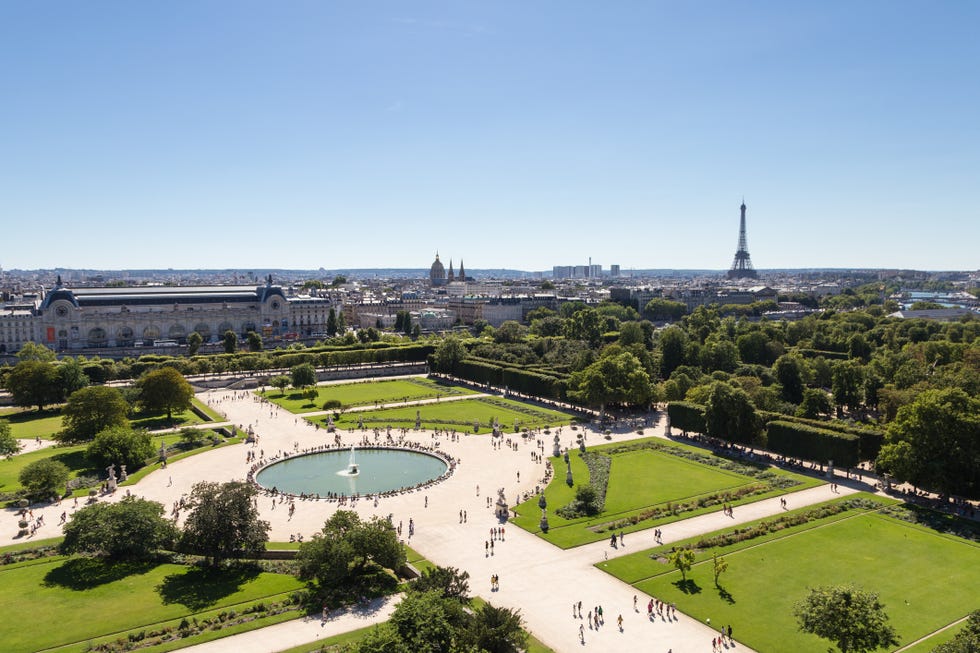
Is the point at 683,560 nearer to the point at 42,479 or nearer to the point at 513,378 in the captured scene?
the point at 42,479

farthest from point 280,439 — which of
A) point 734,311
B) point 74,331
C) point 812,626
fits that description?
point 734,311

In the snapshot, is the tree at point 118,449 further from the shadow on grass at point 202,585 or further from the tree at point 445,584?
the tree at point 445,584

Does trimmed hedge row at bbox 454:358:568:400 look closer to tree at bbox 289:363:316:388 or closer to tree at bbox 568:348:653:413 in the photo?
tree at bbox 568:348:653:413

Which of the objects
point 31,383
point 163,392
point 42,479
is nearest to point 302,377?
point 163,392

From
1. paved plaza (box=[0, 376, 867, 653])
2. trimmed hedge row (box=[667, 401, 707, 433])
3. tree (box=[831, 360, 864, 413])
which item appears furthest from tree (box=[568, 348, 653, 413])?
tree (box=[831, 360, 864, 413])

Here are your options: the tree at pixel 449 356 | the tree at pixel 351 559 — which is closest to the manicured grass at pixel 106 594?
the tree at pixel 351 559

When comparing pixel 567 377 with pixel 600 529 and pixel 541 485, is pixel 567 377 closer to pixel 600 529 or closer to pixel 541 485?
pixel 541 485
